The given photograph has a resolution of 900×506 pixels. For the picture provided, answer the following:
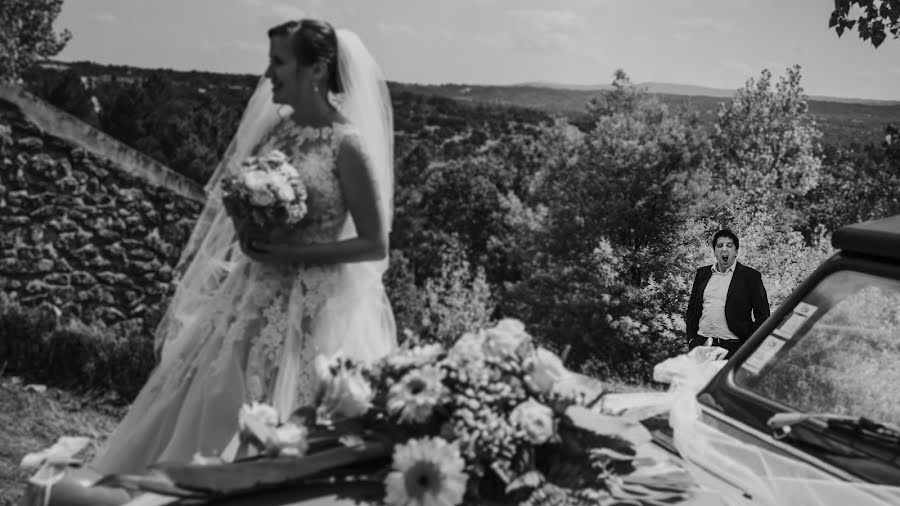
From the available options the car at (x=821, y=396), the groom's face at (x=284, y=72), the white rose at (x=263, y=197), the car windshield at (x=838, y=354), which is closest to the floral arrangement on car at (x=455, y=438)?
the car at (x=821, y=396)

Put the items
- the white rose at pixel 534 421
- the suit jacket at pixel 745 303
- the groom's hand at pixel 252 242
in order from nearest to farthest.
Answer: the white rose at pixel 534 421
the groom's hand at pixel 252 242
the suit jacket at pixel 745 303

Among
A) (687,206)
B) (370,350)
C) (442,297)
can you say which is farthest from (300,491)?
(442,297)

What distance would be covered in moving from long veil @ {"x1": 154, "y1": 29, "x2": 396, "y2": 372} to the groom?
2.45 m

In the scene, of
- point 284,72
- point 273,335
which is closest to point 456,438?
point 273,335

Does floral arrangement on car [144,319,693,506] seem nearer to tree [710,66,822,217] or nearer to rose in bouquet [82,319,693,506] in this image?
rose in bouquet [82,319,693,506]

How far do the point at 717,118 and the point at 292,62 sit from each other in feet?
131

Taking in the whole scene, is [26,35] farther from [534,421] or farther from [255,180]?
[534,421]

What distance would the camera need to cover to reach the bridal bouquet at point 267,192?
134 inches

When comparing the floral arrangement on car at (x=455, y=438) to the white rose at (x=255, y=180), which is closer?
the floral arrangement on car at (x=455, y=438)

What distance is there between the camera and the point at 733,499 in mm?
1950

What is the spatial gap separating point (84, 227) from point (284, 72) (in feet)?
32.2

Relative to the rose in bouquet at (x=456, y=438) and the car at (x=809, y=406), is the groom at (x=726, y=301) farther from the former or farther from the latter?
the rose in bouquet at (x=456, y=438)

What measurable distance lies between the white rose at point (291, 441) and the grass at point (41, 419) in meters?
4.72

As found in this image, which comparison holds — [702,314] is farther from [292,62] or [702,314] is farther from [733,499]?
[733,499]
